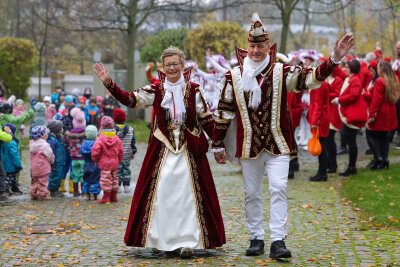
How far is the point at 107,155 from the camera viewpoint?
1030 cm

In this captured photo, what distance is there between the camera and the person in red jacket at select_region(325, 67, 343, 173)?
1243 centimetres

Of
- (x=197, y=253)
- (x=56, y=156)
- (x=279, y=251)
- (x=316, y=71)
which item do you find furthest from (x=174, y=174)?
(x=56, y=156)

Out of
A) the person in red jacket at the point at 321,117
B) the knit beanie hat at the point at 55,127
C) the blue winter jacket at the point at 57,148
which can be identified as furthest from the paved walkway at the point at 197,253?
the knit beanie hat at the point at 55,127

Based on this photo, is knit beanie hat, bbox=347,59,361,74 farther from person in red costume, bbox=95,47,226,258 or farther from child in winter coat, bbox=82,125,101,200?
person in red costume, bbox=95,47,226,258

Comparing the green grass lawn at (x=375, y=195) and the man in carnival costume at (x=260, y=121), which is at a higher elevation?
the man in carnival costume at (x=260, y=121)

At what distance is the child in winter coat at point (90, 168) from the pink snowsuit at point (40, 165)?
58 cm

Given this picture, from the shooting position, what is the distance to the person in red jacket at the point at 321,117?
11.7 m

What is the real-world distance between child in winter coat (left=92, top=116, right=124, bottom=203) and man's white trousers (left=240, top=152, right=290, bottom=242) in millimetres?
Result: 4111

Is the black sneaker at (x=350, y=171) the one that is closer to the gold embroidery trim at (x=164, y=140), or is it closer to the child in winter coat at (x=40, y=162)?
the child in winter coat at (x=40, y=162)

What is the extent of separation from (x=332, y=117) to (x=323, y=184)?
1.40m

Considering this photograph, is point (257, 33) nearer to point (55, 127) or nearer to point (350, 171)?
point (55, 127)

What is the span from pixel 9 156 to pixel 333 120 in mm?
5608

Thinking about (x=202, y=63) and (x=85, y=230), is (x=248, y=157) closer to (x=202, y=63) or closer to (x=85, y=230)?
(x=85, y=230)

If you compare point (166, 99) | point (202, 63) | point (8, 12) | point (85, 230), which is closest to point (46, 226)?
point (85, 230)
